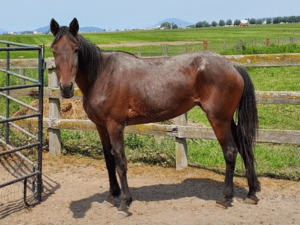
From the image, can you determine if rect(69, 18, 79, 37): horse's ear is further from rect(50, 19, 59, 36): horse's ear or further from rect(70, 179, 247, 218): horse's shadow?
rect(70, 179, 247, 218): horse's shadow

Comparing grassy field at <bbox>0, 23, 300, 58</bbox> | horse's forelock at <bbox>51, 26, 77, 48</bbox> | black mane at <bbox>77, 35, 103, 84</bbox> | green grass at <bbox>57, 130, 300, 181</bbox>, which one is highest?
grassy field at <bbox>0, 23, 300, 58</bbox>

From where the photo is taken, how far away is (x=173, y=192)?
18.1ft

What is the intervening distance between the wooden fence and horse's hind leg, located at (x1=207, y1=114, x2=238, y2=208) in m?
0.98

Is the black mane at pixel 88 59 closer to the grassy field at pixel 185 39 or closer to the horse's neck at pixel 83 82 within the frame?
the horse's neck at pixel 83 82

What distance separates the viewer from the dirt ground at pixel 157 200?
4633mm

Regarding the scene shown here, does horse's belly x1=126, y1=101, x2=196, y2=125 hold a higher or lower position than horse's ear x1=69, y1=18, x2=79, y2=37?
lower

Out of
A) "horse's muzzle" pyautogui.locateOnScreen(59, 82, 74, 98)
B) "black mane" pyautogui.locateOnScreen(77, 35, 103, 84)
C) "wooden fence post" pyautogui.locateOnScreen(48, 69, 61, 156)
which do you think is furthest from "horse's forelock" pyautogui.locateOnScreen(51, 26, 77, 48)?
"wooden fence post" pyautogui.locateOnScreen(48, 69, 61, 156)

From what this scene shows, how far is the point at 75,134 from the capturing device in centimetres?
786

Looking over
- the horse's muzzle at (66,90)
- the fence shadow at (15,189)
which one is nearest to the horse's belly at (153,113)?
the horse's muzzle at (66,90)

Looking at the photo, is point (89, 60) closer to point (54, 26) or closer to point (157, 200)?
point (54, 26)

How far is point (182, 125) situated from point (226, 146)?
1.47m

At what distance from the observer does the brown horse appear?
184 inches

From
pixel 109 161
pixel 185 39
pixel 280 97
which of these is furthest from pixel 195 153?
pixel 185 39

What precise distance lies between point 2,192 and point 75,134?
8.00ft
